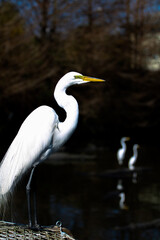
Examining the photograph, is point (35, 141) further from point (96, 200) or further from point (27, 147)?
point (96, 200)

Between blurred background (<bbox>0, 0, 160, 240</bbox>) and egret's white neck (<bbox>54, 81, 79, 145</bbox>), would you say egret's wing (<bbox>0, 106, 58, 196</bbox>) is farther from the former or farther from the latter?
blurred background (<bbox>0, 0, 160, 240</bbox>)

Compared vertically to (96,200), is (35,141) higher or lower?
higher

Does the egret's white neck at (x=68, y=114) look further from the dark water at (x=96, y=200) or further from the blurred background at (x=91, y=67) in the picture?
the blurred background at (x=91, y=67)

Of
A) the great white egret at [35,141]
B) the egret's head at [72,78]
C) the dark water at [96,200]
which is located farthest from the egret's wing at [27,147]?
the dark water at [96,200]

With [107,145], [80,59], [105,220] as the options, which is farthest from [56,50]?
[105,220]

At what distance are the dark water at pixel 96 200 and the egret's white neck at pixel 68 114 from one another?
64cm

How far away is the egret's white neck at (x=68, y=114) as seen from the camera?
1.95m

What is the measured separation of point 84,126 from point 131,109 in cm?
170

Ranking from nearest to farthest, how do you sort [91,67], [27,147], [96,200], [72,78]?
[27,147] < [72,78] < [96,200] < [91,67]

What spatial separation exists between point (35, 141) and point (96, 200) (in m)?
3.37

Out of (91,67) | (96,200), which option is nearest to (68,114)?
(96,200)

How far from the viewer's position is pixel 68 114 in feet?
6.46

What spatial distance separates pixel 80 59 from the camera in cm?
1109

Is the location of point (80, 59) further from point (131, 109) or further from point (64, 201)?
point (64, 201)
